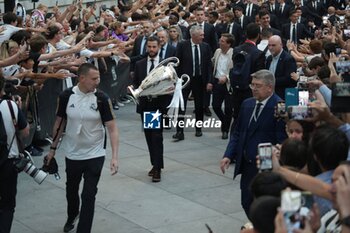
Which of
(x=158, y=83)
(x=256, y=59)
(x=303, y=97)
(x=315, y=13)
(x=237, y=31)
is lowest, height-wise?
(x=315, y=13)

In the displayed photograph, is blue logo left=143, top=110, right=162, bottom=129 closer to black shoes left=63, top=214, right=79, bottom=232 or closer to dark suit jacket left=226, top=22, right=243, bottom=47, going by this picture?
black shoes left=63, top=214, right=79, bottom=232

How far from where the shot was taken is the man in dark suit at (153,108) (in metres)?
12.4

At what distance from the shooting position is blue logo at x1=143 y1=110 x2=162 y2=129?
12.4 metres

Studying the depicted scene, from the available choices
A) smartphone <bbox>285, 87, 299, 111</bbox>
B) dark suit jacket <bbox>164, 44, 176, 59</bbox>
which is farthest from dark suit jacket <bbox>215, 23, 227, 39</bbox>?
smartphone <bbox>285, 87, 299, 111</bbox>

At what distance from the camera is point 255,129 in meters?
9.29

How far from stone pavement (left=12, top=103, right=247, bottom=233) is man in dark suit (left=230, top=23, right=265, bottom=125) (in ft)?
3.08

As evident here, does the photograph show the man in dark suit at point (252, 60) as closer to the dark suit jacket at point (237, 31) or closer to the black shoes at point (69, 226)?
the black shoes at point (69, 226)

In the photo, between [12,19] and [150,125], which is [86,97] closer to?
[150,125]

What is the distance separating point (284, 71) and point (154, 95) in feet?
6.21

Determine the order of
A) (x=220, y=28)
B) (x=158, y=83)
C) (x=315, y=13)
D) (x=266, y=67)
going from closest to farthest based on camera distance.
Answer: (x=158, y=83)
(x=266, y=67)
(x=220, y=28)
(x=315, y=13)

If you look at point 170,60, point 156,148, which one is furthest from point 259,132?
point 170,60

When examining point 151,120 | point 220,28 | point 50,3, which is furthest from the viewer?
point 50,3

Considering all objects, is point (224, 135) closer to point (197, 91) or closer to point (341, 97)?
point (197, 91)

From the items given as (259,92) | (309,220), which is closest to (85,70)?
(259,92)
